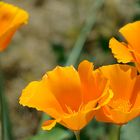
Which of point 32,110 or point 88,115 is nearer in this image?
point 88,115

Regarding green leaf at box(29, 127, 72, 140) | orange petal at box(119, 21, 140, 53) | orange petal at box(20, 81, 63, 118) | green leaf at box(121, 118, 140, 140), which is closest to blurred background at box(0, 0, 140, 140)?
green leaf at box(121, 118, 140, 140)

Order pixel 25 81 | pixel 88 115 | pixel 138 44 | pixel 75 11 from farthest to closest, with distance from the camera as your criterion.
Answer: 1. pixel 75 11
2. pixel 25 81
3. pixel 138 44
4. pixel 88 115

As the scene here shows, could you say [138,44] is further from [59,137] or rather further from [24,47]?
[24,47]

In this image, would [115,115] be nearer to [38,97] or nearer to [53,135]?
[38,97]

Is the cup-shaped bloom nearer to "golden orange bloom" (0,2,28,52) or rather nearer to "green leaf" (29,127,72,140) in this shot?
"golden orange bloom" (0,2,28,52)

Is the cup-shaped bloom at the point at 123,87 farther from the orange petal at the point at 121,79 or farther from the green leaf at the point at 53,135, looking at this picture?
the green leaf at the point at 53,135

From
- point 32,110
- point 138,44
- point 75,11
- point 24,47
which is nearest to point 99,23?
point 75,11
